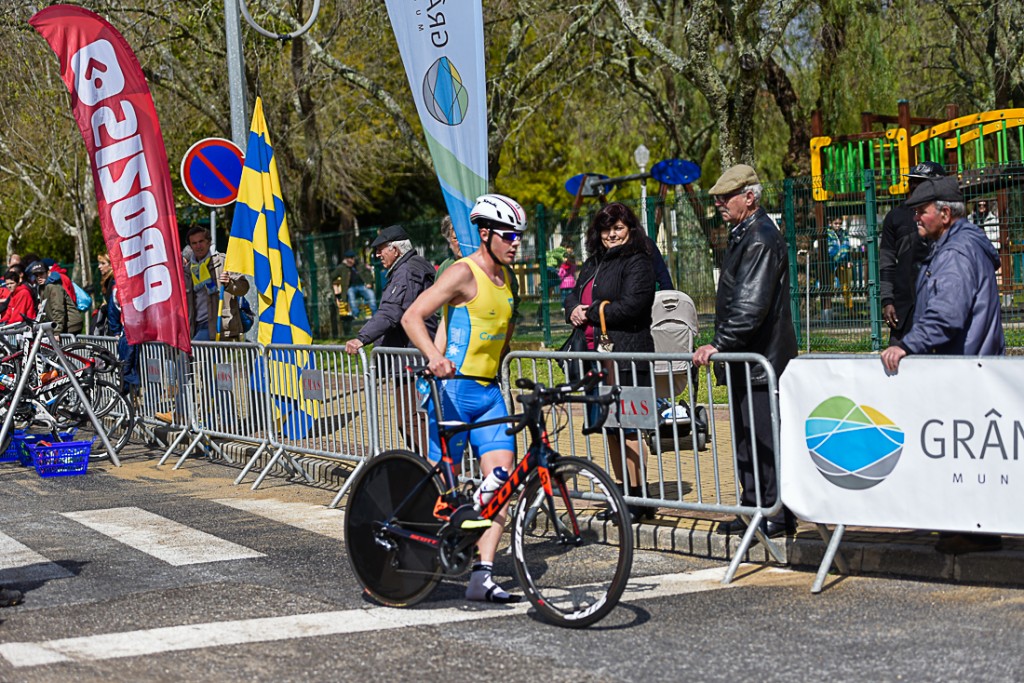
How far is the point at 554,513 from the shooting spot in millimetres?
6293

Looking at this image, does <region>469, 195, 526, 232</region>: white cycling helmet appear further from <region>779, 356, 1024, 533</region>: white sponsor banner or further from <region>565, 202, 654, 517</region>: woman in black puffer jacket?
<region>565, 202, 654, 517</region>: woman in black puffer jacket

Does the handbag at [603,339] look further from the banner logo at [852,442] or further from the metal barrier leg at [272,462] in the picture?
the metal barrier leg at [272,462]

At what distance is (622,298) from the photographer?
8422 millimetres

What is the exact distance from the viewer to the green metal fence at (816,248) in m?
16.3


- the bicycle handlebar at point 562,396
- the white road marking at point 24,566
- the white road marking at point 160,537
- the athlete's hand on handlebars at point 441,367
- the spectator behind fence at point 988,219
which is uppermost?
the spectator behind fence at point 988,219

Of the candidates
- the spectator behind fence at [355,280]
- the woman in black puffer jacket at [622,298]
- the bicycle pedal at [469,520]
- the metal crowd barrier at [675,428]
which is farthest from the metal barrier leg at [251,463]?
the spectator behind fence at [355,280]

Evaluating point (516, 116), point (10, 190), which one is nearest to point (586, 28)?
point (516, 116)

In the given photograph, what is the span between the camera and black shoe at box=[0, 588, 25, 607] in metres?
6.85

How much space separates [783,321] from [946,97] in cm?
2351

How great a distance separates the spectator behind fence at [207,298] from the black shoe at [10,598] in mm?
6670

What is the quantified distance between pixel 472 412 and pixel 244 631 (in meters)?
1.48

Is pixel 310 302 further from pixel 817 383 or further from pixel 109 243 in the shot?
pixel 817 383

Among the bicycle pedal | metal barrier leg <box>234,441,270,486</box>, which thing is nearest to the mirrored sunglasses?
the bicycle pedal

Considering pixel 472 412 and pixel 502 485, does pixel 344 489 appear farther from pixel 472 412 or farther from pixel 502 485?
pixel 502 485
